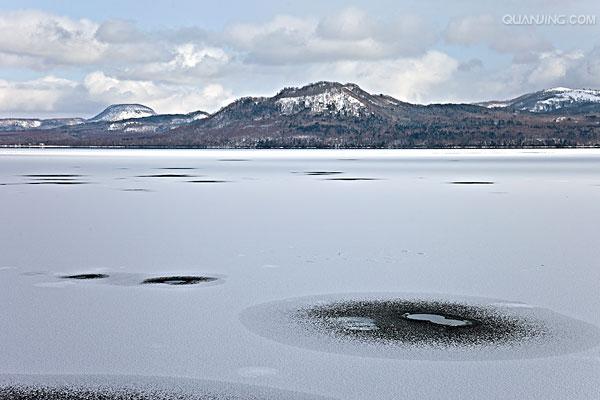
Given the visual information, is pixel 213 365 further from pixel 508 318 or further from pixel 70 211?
pixel 70 211

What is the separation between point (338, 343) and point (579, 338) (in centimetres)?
269

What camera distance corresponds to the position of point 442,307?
9.34 meters

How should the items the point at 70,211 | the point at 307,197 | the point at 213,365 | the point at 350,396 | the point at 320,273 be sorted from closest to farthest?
1. the point at 350,396
2. the point at 213,365
3. the point at 320,273
4. the point at 70,211
5. the point at 307,197

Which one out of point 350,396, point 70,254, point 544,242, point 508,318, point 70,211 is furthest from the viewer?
point 70,211

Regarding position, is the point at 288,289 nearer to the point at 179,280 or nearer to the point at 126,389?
the point at 179,280

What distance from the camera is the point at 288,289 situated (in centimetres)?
1051

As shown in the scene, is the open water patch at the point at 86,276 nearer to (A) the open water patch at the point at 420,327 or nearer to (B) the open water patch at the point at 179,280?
(B) the open water patch at the point at 179,280

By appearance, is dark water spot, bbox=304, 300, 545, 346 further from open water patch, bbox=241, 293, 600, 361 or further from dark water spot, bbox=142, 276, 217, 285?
dark water spot, bbox=142, 276, 217, 285

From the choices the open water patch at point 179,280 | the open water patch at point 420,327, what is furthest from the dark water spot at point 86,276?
the open water patch at point 420,327

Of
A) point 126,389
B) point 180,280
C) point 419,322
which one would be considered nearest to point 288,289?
point 180,280

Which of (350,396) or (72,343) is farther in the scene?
(72,343)

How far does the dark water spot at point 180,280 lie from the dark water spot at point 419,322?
2.59 metres

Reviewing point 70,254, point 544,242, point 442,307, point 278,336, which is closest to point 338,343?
point 278,336

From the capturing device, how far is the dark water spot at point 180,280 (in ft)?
36.2
